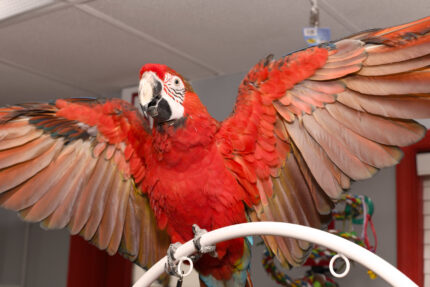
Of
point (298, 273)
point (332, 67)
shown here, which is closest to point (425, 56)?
point (332, 67)

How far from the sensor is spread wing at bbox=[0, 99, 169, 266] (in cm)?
111

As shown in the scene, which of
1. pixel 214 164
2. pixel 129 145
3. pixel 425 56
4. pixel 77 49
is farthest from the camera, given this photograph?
pixel 77 49

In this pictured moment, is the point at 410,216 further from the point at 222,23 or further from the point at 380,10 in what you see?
the point at 222,23

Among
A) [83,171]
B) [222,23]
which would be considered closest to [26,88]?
[222,23]

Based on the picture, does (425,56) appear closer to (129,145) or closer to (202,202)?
(202,202)

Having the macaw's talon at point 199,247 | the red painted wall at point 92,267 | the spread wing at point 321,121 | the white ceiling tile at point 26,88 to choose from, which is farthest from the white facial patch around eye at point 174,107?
the red painted wall at point 92,267

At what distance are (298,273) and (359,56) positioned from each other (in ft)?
4.29

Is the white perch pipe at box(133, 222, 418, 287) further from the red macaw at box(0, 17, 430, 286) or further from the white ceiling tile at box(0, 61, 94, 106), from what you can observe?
the white ceiling tile at box(0, 61, 94, 106)

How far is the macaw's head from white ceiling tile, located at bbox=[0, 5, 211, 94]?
914 mm

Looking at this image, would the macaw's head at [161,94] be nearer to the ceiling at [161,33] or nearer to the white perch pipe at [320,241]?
the white perch pipe at [320,241]

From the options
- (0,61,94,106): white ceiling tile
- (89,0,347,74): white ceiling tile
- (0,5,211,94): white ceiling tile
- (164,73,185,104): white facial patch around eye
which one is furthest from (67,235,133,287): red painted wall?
(164,73,185,104): white facial patch around eye

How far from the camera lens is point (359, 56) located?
0.94 metres

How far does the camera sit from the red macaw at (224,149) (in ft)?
3.05

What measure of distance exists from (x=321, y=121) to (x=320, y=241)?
0.38m
